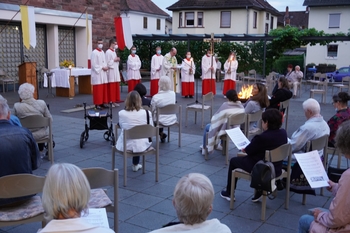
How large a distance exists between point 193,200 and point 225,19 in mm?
36278

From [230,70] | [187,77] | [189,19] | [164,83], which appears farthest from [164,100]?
[189,19]

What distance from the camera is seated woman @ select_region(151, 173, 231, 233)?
2211 mm

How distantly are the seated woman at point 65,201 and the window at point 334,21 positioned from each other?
35947mm

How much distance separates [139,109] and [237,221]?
7.74 feet

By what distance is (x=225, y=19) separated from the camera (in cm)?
3688

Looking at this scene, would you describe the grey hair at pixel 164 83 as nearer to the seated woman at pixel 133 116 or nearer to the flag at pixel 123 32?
the seated woman at pixel 133 116

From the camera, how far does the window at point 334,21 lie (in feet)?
111

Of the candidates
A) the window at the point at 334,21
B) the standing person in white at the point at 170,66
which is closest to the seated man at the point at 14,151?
the standing person in white at the point at 170,66

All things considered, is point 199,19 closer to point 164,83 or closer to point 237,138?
point 164,83

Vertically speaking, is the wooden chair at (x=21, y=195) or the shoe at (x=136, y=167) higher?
the wooden chair at (x=21, y=195)

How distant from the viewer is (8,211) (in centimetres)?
336

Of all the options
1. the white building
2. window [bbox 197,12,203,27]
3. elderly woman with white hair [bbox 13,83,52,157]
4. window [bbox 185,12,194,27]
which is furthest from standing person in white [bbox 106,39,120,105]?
window [bbox 185,12,194,27]

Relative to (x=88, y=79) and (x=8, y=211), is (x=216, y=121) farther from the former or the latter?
(x=88, y=79)

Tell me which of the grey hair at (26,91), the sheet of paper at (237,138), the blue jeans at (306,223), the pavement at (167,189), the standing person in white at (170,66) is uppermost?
the standing person in white at (170,66)
